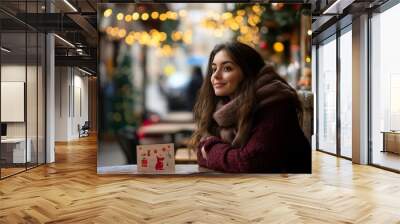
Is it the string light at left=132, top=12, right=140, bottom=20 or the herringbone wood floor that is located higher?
the string light at left=132, top=12, right=140, bottom=20

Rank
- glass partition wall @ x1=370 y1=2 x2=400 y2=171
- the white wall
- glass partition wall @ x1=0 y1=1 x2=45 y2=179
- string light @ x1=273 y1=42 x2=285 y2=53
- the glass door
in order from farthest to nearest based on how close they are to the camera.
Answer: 1. the white wall
2. the glass door
3. glass partition wall @ x1=370 y1=2 x2=400 y2=171
4. glass partition wall @ x1=0 y1=1 x2=45 y2=179
5. string light @ x1=273 y1=42 x2=285 y2=53

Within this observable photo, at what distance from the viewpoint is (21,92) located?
630cm

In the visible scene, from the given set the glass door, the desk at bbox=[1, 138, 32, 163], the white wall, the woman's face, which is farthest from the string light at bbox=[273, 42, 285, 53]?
the white wall

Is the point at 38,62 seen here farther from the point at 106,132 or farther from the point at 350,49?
the point at 350,49

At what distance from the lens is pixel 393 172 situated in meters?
6.39

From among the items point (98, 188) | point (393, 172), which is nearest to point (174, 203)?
point (98, 188)

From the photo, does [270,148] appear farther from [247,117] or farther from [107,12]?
[107,12]

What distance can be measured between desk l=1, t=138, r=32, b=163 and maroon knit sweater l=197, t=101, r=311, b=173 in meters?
2.92

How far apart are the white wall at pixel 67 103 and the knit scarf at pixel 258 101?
1046 cm

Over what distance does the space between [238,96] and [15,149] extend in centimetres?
370

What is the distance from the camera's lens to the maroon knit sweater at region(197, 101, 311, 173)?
4.68 metres

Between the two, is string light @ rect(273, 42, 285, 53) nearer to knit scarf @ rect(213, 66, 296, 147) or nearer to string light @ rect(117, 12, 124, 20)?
knit scarf @ rect(213, 66, 296, 147)

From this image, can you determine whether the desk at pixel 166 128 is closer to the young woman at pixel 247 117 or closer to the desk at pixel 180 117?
the desk at pixel 180 117

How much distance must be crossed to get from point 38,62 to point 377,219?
230 inches
